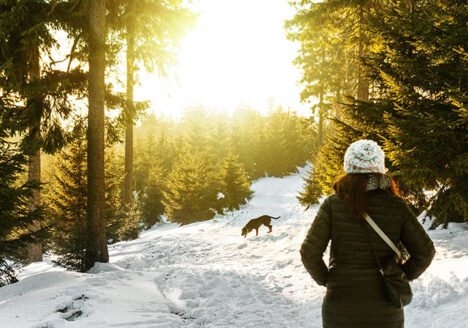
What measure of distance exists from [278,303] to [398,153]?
3921mm

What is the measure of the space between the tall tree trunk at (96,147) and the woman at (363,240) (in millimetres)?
9062

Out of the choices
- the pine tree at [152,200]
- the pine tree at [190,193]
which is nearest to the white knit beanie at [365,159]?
the pine tree at [190,193]


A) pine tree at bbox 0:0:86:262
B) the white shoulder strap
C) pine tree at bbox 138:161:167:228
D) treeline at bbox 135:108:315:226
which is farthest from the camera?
pine tree at bbox 138:161:167:228

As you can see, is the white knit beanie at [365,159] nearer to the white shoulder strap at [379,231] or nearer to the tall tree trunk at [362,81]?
the white shoulder strap at [379,231]

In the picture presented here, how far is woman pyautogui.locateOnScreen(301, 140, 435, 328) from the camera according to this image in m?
2.37

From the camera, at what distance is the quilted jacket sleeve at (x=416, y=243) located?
7.89 feet

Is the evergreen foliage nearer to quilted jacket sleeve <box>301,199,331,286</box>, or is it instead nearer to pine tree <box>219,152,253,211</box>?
quilted jacket sleeve <box>301,199,331,286</box>

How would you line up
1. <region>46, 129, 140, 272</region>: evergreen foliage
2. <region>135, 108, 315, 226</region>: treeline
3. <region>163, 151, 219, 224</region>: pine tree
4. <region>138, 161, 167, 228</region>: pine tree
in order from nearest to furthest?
<region>46, 129, 140, 272</region>: evergreen foliage → <region>163, 151, 219, 224</region>: pine tree → <region>135, 108, 315, 226</region>: treeline → <region>138, 161, 167, 228</region>: pine tree

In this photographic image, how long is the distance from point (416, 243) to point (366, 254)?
0.42 metres

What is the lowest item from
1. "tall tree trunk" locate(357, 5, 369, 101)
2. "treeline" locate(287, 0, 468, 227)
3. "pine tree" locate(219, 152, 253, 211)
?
"pine tree" locate(219, 152, 253, 211)

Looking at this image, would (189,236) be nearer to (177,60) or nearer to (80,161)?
(80,161)

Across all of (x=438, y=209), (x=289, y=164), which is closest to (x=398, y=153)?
(x=438, y=209)

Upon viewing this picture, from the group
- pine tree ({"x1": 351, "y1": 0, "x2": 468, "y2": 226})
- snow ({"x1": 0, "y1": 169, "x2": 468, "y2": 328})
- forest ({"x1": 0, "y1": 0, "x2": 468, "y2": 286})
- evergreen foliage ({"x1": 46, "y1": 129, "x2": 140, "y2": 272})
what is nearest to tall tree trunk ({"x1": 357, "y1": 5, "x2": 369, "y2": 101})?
forest ({"x1": 0, "y1": 0, "x2": 468, "y2": 286})

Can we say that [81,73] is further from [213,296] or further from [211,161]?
[211,161]
